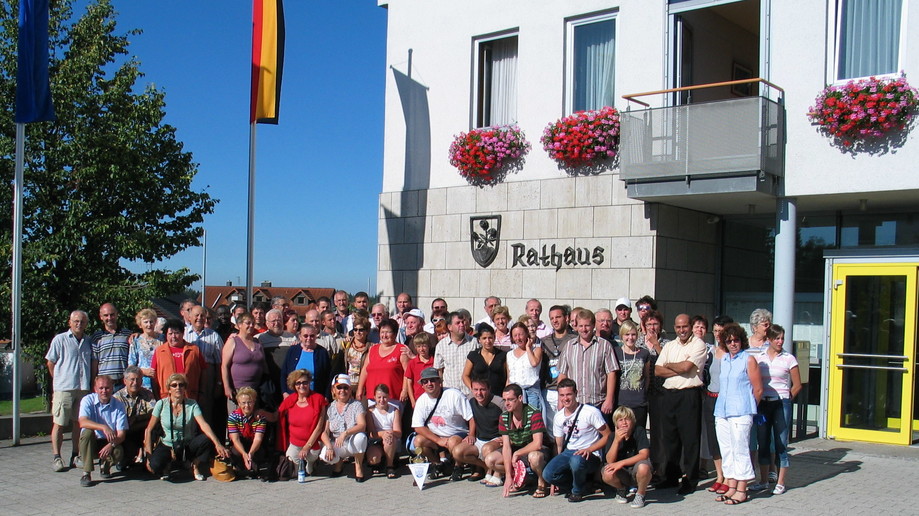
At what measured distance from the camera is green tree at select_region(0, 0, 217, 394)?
1383 cm

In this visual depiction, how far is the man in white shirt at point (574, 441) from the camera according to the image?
8.23m

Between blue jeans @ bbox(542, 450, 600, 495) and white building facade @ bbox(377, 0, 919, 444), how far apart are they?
4501 mm

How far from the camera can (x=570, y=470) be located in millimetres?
8266

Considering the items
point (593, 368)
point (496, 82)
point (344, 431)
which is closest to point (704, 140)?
point (496, 82)

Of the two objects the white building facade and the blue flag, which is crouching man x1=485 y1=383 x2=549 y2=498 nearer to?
the white building facade

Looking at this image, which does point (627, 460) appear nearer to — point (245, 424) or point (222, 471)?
point (245, 424)

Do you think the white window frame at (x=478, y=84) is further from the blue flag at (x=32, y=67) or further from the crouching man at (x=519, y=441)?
the crouching man at (x=519, y=441)

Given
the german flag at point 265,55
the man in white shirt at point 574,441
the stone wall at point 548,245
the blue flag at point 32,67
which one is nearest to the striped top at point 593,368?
the man in white shirt at point 574,441

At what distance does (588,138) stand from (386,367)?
4.92m

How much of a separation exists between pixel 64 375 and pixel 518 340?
211 inches

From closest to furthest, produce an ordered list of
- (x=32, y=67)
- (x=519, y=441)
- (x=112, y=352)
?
(x=519, y=441), (x=112, y=352), (x=32, y=67)

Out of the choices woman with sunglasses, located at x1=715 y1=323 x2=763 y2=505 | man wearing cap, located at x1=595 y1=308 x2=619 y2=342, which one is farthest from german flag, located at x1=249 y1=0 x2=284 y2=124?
woman with sunglasses, located at x1=715 y1=323 x2=763 y2=505

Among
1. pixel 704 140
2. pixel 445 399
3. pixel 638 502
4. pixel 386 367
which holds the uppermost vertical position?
pixel 704 140

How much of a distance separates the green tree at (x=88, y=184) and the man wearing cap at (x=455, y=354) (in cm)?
700
